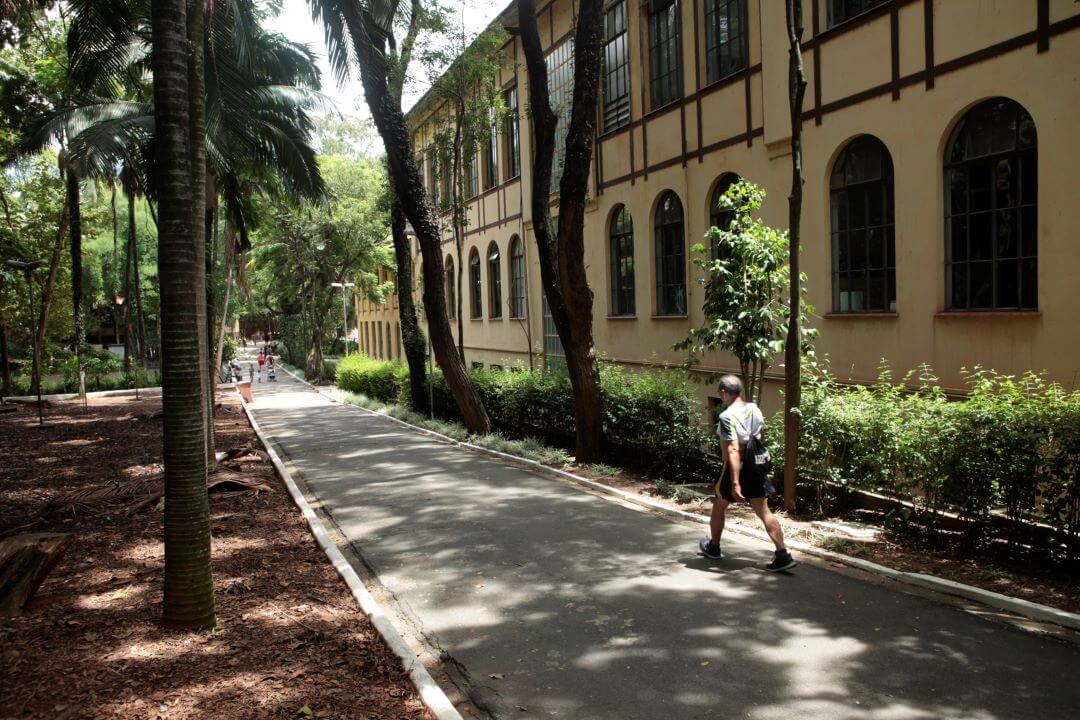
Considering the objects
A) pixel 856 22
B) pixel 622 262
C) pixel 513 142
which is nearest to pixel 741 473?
pixel 856 22

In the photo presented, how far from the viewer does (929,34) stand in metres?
10.4

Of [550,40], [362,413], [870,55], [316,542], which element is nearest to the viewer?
[316,542]

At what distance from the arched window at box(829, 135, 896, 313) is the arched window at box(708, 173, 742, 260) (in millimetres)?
2544

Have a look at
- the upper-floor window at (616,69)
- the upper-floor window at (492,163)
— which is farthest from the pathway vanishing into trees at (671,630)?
the upper-floor window at (492,163)

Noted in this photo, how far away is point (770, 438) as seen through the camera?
9.68 m

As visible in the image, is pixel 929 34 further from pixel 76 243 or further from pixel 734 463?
pixel 76 243

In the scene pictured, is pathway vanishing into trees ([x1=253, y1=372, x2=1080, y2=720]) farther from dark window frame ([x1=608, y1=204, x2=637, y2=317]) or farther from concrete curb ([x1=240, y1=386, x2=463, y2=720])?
dark window frame ([x1=608, y1=204, x2=637, y2=317])

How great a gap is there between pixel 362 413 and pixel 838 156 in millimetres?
18156

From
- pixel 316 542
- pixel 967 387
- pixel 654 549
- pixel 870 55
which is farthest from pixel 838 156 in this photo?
pixel 316 542

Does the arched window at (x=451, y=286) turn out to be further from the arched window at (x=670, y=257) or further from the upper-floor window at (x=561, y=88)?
the arched window at (x=670, y=257)

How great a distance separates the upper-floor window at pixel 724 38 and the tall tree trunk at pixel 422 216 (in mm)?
6510

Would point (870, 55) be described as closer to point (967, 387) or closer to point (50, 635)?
point (967, 387)

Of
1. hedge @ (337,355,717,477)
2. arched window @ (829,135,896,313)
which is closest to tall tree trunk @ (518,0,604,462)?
hedge @ (337,355,717,477)

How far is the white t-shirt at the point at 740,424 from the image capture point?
280 inches
